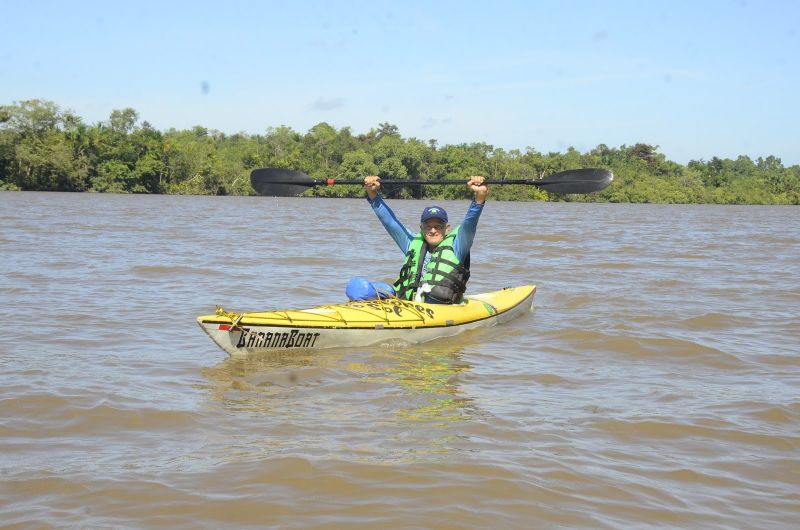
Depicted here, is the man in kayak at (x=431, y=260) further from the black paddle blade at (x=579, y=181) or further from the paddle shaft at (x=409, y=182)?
the black paddle blade at (x=579, y=181)

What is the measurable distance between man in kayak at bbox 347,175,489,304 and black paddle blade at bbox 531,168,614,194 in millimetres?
1393

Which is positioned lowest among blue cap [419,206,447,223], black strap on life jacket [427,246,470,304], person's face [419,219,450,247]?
black strap on life jacket [427,246,470,304]

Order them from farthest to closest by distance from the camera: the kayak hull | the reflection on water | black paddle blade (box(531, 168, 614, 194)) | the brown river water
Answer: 1. black paddle blade (box(531, 168, 614, 194))
2. the kayak hull
3. the reflection on water
4. the brown river water

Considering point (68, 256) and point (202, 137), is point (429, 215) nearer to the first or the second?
point (68, 256)

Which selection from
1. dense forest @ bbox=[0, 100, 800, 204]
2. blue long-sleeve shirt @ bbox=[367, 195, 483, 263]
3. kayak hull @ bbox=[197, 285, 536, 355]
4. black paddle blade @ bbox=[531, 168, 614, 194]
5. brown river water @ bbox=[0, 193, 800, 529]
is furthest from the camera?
dense forest @ bbox=[0, 100, 800, 204]

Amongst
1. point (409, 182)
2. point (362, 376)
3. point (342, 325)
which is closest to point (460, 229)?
point (409, 182)

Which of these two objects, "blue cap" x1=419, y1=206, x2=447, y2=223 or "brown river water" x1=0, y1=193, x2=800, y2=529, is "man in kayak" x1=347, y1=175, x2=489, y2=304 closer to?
"blue cap" x1=419, y1=206, x2=447, y2=223

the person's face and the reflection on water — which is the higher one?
the person's face

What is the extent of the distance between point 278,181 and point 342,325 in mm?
2634

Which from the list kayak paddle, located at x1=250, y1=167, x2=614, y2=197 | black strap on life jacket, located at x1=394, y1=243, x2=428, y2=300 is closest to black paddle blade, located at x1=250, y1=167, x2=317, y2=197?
kayak paddle, located at x1=250, y1=167, x2=614, y2=197

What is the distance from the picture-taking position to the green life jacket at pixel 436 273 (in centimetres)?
688

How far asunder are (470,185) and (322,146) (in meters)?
66.3

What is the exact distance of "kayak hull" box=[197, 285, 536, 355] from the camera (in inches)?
227

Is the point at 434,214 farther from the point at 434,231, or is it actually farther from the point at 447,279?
the point at 447,279
